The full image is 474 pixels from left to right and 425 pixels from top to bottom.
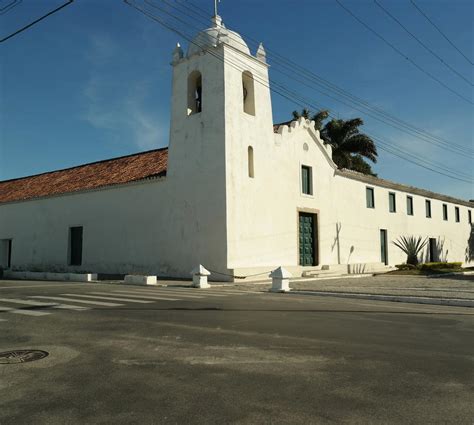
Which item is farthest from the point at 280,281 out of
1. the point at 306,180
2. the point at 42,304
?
the point at 306,180

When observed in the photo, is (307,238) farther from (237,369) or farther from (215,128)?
(237,369)

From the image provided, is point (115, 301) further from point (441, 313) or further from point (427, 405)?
point (427, 405)

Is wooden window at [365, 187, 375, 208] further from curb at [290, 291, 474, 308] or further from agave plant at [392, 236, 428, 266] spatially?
curb at [290, 291, 474, 308]

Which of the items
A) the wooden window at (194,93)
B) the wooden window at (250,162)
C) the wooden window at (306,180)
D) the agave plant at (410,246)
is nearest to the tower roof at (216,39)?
the wooden window at (194,93)

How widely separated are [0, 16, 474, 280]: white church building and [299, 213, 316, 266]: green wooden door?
0.08m

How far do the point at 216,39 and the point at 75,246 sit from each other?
13968 mm

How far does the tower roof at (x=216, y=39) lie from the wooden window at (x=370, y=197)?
1300 cm

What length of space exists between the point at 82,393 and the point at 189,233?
16.8 m

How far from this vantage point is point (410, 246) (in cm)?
2970

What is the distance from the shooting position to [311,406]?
3.88 m

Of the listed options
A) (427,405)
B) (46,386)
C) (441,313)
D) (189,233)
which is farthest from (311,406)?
(189,233)

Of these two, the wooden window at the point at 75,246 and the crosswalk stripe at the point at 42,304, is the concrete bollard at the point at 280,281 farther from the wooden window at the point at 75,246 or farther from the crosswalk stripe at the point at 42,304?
the wooden window at the point at 75,246

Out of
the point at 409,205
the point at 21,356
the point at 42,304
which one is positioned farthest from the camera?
the point at 409,205

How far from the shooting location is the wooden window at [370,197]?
1190 inches
